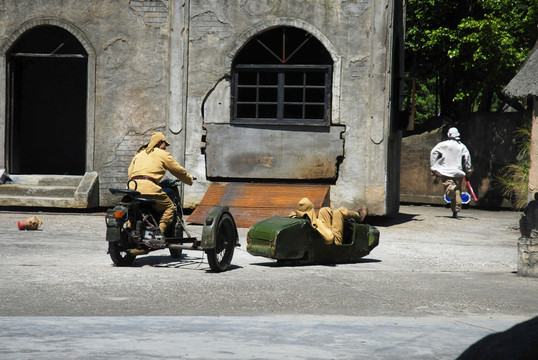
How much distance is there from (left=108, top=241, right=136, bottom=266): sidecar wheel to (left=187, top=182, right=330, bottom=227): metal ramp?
460 centimetres

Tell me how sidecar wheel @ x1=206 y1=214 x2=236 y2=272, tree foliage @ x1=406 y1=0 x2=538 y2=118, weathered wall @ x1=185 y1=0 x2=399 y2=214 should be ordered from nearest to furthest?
sidecar wheel @ x1=206 y1=214 x2=236 y2=272 → weathered wall @ x1=185 y1=0 x2=399 y2=214 → tree foliage @ x1=406 y1=0 x2=538 y2=118

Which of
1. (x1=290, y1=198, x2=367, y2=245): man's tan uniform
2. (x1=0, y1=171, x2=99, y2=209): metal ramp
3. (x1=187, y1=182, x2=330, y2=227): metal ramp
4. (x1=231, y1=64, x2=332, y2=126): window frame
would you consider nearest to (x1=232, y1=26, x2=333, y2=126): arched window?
(x1=231, y1=64, x2=332, y2=126): window frame

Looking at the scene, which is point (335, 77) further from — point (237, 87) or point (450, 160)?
point (450, 160)

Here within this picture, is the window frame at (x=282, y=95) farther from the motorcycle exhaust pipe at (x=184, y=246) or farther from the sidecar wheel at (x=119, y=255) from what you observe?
the sidecar wheel at (x=119, y=255)

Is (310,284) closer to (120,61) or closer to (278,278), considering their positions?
(278,278)

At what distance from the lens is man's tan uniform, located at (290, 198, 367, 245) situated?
9.88 m

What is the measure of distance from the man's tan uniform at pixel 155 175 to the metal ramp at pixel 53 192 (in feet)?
20.6

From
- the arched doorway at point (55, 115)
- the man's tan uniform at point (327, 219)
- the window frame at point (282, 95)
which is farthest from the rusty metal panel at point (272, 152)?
the arched doorway at point (55, 115)

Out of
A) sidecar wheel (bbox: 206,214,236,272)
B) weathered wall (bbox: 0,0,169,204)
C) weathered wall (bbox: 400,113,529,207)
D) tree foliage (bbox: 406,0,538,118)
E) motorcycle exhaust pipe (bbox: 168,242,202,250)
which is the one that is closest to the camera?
sidecar wheel (bbox: 206,214,236,272)

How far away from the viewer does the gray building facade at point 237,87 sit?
51.6 ft

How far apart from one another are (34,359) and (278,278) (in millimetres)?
4487

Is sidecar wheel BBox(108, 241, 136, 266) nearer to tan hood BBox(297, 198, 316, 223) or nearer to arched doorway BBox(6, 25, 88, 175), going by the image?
tan hood BBox(297, 198, 316, 223)

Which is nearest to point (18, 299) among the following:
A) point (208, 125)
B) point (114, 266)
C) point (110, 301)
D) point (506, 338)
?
point (110, 301)

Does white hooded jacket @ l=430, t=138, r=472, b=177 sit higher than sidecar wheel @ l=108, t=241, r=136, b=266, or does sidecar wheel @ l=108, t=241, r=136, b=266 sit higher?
white hooded jacket @ l=430, t=138, r=472, b=177
